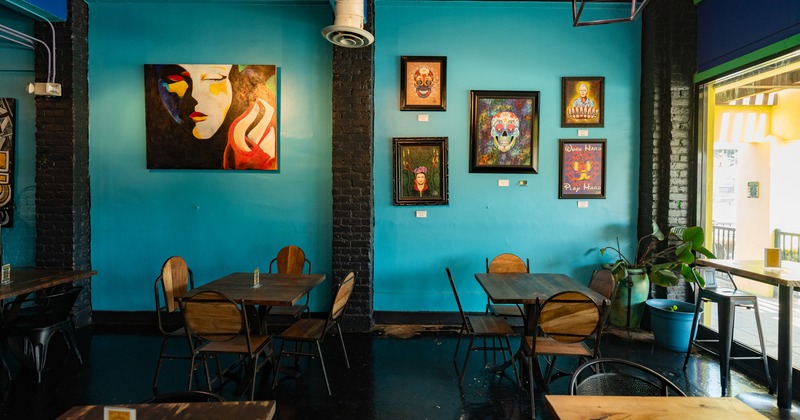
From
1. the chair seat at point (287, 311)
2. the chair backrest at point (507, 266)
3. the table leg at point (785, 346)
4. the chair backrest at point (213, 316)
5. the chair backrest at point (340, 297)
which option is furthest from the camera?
the chair backrest at point (507, 266)

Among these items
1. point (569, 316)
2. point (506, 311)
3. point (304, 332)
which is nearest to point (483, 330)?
point (506, 311)

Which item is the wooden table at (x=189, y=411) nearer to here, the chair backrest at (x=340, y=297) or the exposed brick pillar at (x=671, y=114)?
the chair backrest at (x=340, y=297)

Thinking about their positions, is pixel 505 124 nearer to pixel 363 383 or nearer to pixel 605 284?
pixel 605 284

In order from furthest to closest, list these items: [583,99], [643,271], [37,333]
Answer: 1. [583,99]
2. [643,271]
3. [37,333]

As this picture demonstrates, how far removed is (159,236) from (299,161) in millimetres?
1918

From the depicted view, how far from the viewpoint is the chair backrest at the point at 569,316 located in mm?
2727

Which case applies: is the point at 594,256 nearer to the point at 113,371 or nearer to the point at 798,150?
the point at 798,150

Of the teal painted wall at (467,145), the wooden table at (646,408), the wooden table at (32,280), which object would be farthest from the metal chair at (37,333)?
the wooden table at (646,408)

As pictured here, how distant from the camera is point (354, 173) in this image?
15.2 ft

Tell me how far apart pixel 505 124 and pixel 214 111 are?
3.40m

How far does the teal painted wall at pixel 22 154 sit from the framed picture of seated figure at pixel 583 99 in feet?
20.2

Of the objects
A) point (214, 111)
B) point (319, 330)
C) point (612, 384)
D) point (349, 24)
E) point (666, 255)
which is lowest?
point (319, 330)

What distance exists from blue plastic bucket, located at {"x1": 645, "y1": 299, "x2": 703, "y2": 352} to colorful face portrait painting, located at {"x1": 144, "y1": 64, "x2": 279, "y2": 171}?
4478mm

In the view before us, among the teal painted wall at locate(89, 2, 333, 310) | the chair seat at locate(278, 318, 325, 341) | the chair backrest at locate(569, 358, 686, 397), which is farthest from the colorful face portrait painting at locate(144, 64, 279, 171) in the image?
the chair backrest at locate(569, 358, 686, 397)
